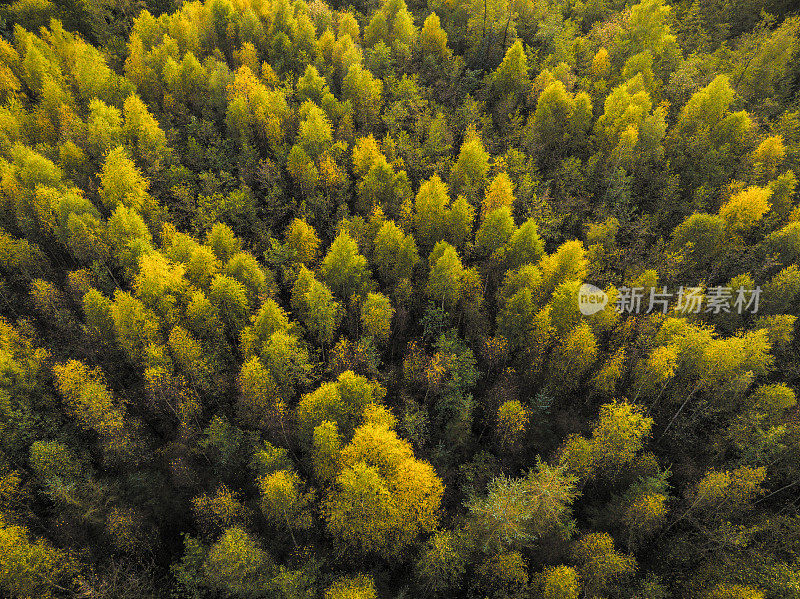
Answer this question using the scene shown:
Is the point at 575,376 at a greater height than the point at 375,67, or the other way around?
the point at 375,67

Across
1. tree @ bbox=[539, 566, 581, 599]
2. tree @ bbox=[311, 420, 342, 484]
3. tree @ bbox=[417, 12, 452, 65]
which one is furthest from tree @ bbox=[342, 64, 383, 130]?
tree @ bbox=[539, 566, 581, 599]

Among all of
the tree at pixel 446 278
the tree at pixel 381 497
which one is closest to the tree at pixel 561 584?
the tree at pixel 381 497

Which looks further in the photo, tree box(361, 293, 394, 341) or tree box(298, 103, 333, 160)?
tree box(298, 103, 333, 160)

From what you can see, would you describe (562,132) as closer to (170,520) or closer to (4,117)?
(170,520)

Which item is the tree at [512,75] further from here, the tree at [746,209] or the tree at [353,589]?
the tree at [353,589]

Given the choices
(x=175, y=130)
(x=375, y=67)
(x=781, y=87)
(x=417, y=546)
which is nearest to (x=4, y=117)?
(x=175, y=130)

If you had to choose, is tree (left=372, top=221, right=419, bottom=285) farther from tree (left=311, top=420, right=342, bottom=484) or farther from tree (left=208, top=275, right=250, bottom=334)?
tree (left=311, top=420, right=342, bottom=484)
